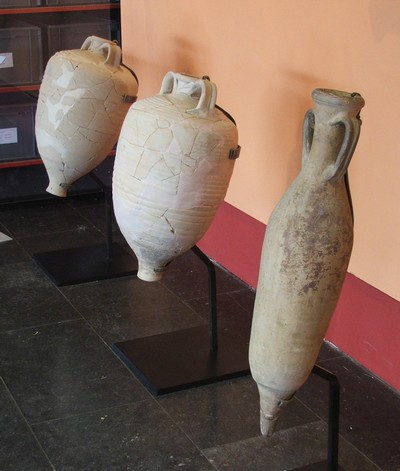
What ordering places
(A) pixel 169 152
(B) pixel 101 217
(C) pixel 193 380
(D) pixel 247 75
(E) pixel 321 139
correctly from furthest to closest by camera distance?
(B) pixel 101 217, (D) pixel 247 75, (C) pixel 193 380, (A) pixel 169 152, (E) pixel 321 139

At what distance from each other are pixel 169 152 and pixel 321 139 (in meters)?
0.54

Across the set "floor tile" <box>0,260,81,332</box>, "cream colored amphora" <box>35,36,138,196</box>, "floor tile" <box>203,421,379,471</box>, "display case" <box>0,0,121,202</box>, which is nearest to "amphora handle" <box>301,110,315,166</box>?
"floor tile" <box>203,421,379,471</box>

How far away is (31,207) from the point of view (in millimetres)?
4125

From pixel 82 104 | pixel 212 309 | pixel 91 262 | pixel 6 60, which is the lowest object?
pixel 91 262

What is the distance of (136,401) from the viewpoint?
8.20 ft

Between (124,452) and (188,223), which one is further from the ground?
(188,223)

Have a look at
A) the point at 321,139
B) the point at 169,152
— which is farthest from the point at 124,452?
the point at 321,139

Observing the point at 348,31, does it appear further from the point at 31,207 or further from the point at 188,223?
the point at 31,207

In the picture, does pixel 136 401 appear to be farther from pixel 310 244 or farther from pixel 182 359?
pixel 310 244

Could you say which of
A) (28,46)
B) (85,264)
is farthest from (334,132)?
(28,46)

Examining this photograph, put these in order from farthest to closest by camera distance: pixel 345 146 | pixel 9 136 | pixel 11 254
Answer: pixel 9 136
pixel 11 254
pixel 345 146

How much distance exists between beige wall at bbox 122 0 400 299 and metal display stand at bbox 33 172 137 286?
0.53 meters

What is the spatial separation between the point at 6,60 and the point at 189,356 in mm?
1934

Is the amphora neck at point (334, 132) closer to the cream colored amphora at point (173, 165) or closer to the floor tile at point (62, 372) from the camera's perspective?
the cream colored amphora at point (173, 165)
